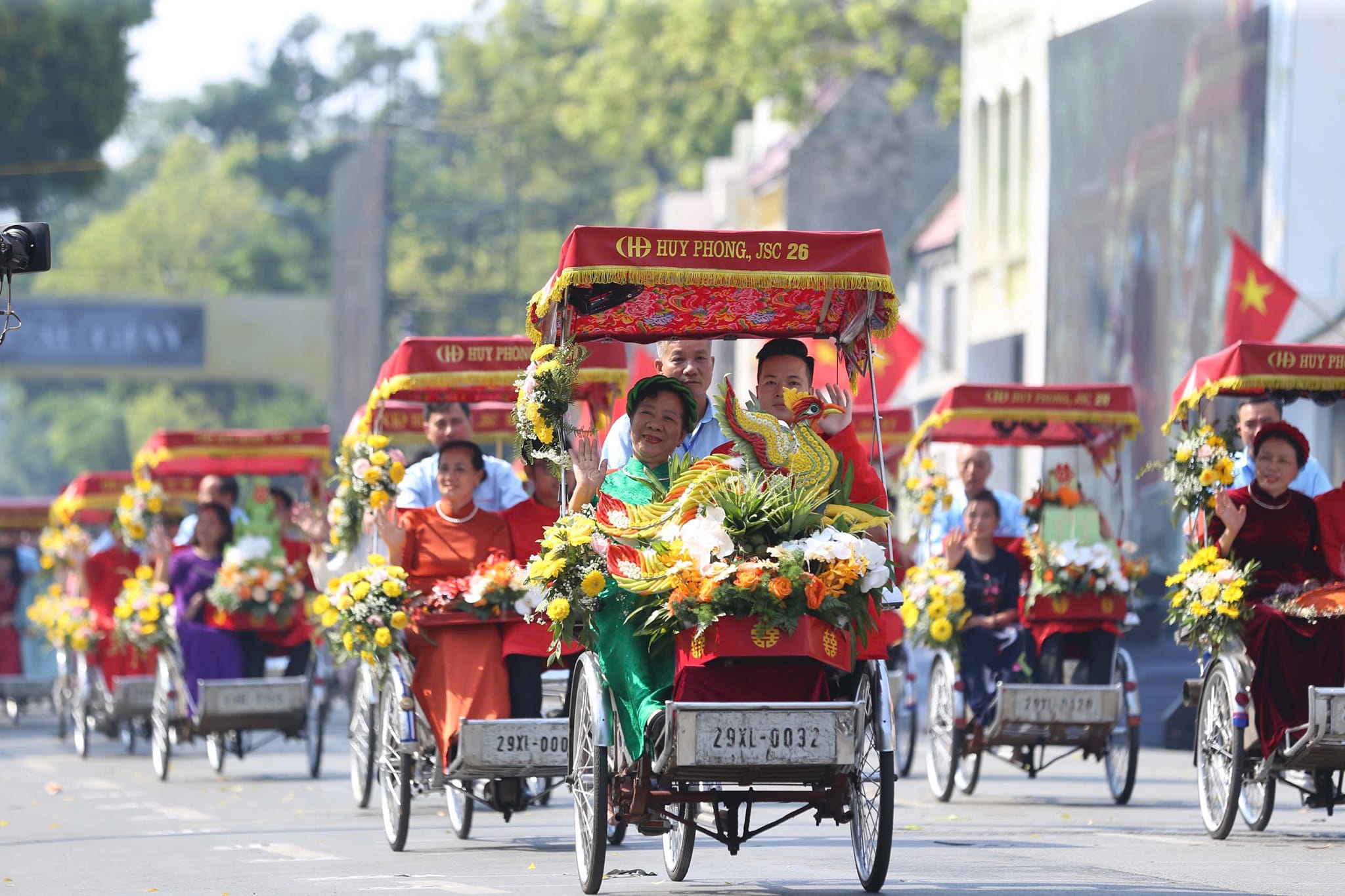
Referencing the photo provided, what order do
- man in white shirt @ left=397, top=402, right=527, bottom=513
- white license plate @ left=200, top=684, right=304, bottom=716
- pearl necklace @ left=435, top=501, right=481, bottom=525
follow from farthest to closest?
white license plate @ left=200, top=684, right=304, bottom=716
man in white shirt @ left=397, top=402, right=527, bottom=513
pearl necklace @ left=435, top=501, right=481, bottom=525

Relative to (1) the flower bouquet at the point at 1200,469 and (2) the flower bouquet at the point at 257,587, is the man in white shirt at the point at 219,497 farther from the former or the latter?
(1) the flower bouquet at the point at 1200,469

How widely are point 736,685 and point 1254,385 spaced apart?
476 centimetres

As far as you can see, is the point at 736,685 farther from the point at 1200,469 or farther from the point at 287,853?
the point at 1200,469

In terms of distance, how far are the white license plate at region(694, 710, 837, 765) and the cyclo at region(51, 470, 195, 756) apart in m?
12.0

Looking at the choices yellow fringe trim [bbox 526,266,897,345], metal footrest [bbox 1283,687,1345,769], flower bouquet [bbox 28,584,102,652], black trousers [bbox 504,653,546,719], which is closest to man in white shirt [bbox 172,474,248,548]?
flower bouquet [bbox 28,584,102,652]

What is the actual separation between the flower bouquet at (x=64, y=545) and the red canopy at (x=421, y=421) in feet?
20.1

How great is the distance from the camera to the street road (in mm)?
10883

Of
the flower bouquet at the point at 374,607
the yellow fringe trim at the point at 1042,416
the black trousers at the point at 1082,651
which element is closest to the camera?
the flower bouquet at the point at 374,607

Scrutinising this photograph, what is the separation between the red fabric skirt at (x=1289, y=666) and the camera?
12.8 m

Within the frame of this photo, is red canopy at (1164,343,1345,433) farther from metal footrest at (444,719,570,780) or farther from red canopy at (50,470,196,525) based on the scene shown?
red canopy at (50,470,196,525)

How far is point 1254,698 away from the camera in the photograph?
12.9 metres

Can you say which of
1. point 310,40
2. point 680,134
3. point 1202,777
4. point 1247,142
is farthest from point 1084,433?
point 310,40

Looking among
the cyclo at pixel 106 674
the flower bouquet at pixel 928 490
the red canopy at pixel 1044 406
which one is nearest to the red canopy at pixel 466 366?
the red canopy at pixel 1044 406

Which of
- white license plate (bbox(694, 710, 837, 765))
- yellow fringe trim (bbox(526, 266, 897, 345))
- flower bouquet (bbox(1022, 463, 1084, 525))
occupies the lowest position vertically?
white license plate (bbox(694, 710, 837, 765))
